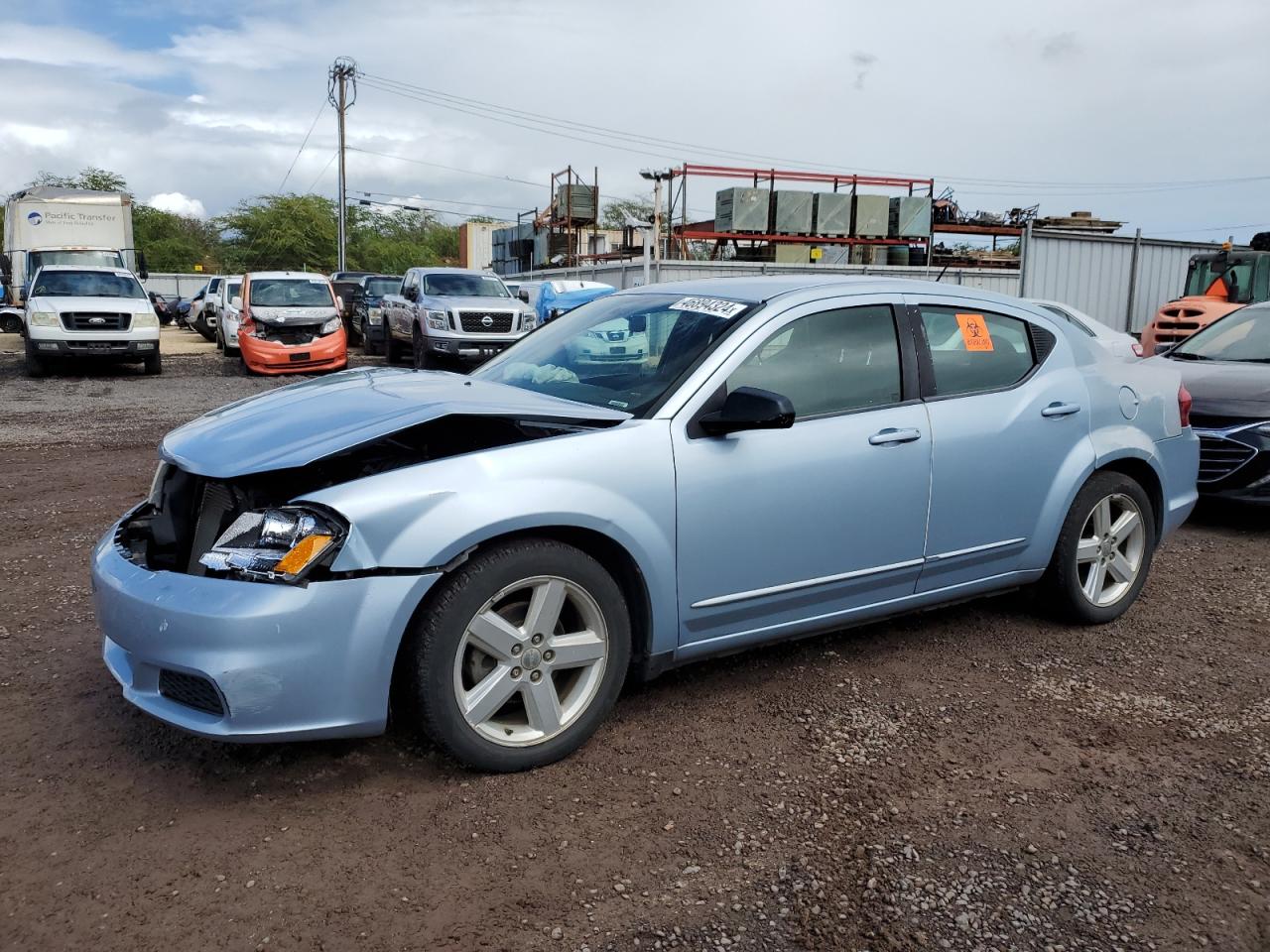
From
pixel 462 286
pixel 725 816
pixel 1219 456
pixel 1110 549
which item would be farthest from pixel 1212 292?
pixel 725 816

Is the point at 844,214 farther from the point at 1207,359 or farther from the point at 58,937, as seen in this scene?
the point at 58,937

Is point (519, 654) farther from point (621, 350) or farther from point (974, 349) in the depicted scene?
point (974, 349)

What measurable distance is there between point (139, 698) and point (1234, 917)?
3028 mm

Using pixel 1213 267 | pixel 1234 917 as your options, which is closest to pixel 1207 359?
pixel 1234 917

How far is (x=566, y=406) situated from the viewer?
3.41 metres

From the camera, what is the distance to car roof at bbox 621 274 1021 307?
3908mm

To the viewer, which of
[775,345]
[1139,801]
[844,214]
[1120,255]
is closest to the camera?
[1139,801]

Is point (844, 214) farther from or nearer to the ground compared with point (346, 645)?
farther from the ground

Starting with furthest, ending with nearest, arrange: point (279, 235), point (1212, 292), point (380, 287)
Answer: point (279, 235) < point (380, 287) < point (1212, 292)

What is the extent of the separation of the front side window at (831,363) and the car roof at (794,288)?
0.41 ft

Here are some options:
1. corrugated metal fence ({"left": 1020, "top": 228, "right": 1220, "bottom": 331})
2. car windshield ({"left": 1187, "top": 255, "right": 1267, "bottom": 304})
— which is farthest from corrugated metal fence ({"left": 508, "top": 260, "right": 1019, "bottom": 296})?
car windshield ({"left": 1187, "top": 255, "right": 1267, "bottom": 304})

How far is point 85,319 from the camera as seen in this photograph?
16.4m

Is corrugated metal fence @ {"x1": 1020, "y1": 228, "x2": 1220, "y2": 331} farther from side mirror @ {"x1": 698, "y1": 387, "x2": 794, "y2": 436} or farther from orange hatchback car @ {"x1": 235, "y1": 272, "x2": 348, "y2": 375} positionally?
side mirror @ {"x1": 698, "y1": 387, "x2": 794, "y2": 436}

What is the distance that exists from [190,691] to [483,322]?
14.2 m
